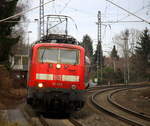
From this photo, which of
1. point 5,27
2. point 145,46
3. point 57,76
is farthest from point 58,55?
point 145,46

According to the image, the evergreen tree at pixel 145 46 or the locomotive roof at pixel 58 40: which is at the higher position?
the evergreen tree at pixel 145 46

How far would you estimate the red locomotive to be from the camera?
43.4ft

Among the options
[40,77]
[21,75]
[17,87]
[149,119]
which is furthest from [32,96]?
[21,75]

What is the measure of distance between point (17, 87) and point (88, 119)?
20.8 metres

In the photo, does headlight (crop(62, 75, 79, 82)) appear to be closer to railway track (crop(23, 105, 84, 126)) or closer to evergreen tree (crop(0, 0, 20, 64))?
railway track (crop(23, 105, 84, 126))

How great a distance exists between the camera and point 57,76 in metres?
13.4

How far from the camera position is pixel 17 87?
33.8 meters

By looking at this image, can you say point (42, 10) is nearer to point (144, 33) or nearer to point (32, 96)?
point (32, 96)

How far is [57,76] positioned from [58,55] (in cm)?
95

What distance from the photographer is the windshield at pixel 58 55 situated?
44.9ft

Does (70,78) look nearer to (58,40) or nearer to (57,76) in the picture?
(57,76)

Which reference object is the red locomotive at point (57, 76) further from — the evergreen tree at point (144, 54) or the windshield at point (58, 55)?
the evergreen tree at point (144, 54)

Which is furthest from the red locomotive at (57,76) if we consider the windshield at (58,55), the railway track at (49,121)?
the railway track at (49,121)

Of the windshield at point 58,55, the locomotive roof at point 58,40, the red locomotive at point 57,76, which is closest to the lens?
the red locomotive at point 57,76
